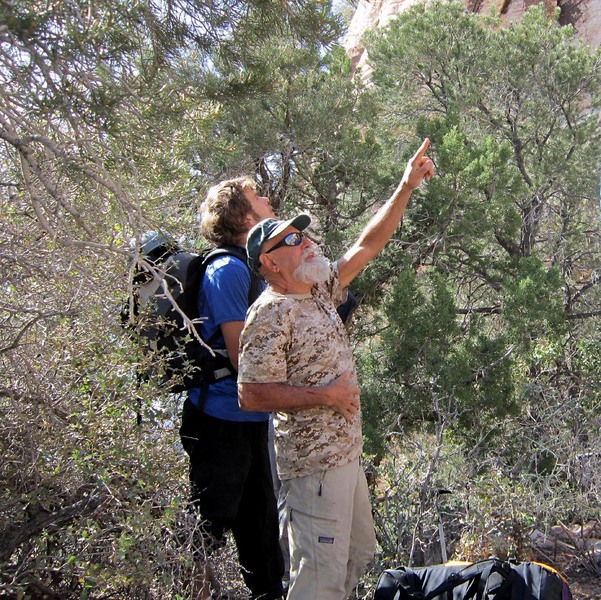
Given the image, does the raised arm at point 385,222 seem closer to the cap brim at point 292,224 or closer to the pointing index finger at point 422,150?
the pointing index finger at point 422,150

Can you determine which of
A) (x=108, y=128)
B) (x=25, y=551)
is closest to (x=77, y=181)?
(x=108, y=128)

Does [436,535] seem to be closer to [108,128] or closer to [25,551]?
[25,551]

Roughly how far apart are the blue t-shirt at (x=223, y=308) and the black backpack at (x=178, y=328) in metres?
0.03

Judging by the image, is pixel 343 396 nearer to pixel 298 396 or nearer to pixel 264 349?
pixel 298 396

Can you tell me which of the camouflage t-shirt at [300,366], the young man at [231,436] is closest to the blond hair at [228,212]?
the young man at [231,436]

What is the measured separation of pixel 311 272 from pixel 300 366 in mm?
321

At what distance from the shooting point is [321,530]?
267cm

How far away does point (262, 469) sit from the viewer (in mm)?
3174

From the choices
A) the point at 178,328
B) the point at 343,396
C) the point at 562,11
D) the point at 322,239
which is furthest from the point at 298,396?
the point at 562,11

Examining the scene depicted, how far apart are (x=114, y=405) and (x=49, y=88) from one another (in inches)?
50.6

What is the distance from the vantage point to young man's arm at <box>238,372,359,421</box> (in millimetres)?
2662

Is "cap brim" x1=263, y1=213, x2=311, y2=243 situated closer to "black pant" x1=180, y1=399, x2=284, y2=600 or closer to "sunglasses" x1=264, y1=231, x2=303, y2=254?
"sunglasses" x1=264, y1=231, x2=303, y2=254

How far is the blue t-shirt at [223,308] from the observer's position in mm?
3012

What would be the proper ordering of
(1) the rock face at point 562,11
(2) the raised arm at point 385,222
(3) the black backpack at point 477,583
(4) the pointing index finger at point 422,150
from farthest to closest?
(1) the rock face at point 562,11, (2) the raised arm at point 385,222, (4) the pointing index finger at point 422,150, (3) the black backpack at point 477,583
